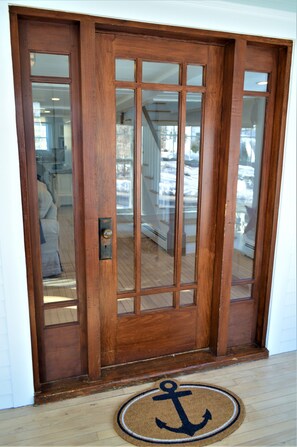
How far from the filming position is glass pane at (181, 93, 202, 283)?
226cm

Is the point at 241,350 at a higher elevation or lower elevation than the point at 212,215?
lower

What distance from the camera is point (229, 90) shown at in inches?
88.0

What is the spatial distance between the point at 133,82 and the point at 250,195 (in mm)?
1096

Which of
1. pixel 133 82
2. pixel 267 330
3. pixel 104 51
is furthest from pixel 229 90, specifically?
pixel 267 330

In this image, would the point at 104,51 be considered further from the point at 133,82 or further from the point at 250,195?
the point at 250,195

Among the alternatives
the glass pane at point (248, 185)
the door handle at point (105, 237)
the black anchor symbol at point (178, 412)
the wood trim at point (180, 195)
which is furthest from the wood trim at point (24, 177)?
the glass pane at point (248, 185)

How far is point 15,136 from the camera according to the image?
71.9 inches

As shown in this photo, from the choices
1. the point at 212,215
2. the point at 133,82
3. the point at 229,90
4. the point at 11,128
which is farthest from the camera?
the point at 212,215

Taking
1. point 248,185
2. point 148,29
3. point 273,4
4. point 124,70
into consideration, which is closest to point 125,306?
point 248,185

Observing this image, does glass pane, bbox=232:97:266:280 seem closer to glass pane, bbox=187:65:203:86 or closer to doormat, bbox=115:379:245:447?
glass pane, bbox=187:65:203:86

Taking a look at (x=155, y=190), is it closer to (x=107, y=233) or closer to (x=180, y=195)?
(x=180, y=195)

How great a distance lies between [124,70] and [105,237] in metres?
0.99

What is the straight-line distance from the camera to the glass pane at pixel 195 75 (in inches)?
87.2

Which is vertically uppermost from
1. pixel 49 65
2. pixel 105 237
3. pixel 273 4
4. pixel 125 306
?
pixel 273 4
